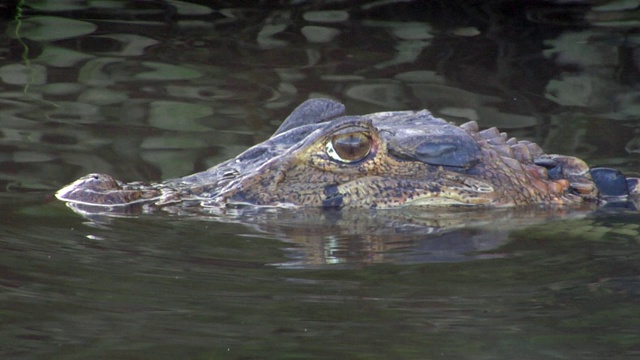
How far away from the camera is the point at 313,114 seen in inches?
229

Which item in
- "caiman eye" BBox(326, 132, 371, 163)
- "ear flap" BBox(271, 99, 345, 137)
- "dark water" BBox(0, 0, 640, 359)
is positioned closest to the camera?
"dark water" BBox(0, 0, 640, 359)

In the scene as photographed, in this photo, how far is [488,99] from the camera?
812 cm

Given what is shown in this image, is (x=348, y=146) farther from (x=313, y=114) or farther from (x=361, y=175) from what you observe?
(x=313, y=114)

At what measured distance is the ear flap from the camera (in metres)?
5.80

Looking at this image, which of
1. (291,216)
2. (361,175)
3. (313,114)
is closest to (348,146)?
(361,175)

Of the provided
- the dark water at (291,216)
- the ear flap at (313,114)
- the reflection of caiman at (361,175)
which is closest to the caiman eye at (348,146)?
the reflection of caiman at (361,175)

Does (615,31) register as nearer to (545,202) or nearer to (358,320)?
(545,202)

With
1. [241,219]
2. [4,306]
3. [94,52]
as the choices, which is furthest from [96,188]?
[94,52]

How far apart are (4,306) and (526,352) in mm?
1664

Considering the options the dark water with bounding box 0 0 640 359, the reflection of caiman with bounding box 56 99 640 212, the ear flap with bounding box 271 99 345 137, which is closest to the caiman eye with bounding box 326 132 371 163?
the reflection of caiman with bounding box 56 99 640 212

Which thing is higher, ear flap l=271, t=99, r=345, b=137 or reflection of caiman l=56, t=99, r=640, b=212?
ear flap l=271, t=99, r=345, b=137

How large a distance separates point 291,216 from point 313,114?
2.64ft

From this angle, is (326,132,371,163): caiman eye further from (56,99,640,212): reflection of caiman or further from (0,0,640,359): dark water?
(0,0,640,359): dark water

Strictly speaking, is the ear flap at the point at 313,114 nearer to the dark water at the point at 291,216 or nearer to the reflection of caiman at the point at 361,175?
the reflection of caiman at the point at 361,175
